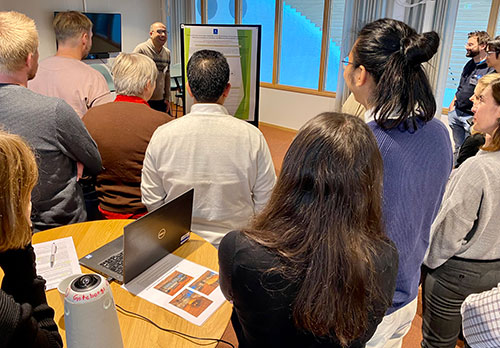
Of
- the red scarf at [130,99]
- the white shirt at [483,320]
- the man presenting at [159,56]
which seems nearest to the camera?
the white shirt at [483,320]

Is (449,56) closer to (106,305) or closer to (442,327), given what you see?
(442,327)

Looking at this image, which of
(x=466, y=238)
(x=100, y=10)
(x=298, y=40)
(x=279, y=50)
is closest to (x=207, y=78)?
(x=466, y=238)

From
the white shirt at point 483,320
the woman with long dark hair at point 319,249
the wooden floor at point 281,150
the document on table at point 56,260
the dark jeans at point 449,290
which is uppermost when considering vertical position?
the woman with long dark hair at point 319,249

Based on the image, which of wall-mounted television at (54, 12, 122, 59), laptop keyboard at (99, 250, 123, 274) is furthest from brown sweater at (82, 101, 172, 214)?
wall-mounted television at (54, 12, 122, 59)

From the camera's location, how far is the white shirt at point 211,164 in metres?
1.52

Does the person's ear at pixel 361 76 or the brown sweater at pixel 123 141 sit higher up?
the person's ear at pixel 361 76

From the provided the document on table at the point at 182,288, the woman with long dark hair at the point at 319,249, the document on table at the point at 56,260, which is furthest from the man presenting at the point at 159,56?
the woman with long dark hair at the point at 319,249

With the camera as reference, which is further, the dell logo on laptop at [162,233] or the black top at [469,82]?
the black top at [469,82]

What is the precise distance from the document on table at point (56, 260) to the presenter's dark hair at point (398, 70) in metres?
1.14

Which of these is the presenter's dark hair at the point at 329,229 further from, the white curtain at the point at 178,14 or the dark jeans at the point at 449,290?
the white curtain at the point at 178,14

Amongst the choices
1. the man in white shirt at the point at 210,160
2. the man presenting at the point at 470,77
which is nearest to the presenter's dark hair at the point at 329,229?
the man in white shirt at the point at 210,160

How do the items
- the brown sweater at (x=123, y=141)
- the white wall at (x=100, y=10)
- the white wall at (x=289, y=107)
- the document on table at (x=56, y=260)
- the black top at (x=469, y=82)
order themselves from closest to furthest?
the document on table at (x=56, y=260) < the brown sweater at (x=123, y=141) < the black top at (x=469, y=82) < the white wall at (x=100, y=10) < the white wall at (x=289, y=107)

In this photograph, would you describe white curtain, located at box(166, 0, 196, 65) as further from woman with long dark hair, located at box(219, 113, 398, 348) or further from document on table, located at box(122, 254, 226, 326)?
woman with long dark hair, located at box(219, 113, 398, 348)

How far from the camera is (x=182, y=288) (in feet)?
4.06
